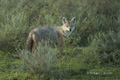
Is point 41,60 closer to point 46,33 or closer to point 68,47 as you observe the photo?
point 46,33

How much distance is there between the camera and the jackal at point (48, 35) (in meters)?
6.62

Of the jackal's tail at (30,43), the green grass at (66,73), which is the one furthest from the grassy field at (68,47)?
the jackal's tail at (30,43)

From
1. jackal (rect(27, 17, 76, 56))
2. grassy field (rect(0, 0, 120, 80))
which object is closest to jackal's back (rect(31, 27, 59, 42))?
jackal (rect(27, 17, 76, 56))

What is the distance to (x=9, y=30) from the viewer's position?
7621mm

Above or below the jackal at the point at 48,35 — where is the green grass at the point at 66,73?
below

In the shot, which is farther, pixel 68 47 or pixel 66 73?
pixel 68 47

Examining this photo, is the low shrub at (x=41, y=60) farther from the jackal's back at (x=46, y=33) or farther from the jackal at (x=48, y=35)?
the jackal's back at (x=46, y=33)

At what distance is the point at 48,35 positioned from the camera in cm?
714

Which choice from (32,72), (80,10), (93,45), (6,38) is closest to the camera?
(32,72)

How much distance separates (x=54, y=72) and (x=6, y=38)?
2850 millimetres

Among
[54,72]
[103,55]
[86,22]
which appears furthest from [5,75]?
[86,22]

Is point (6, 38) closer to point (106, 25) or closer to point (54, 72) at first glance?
point (54, 72)

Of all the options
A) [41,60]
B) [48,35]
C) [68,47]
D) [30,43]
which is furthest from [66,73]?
[48,35]

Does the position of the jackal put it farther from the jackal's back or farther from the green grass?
the green grass
